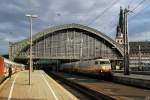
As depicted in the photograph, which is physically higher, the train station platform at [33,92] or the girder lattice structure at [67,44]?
the girder lattice structure at [67,44]

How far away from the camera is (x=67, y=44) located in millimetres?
186375

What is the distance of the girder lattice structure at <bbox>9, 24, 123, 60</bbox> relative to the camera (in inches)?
7239

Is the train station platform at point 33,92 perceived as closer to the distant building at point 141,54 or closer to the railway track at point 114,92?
the railway track at point 114,92

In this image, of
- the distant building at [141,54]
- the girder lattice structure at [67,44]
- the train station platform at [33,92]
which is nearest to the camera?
the train station platform at [33,92]

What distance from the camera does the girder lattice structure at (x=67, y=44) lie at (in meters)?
184

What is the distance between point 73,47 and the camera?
18550 cm

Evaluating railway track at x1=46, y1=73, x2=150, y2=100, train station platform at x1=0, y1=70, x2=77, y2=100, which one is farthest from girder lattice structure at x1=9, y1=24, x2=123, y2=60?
railway track at x1=46, y1=73, x2=150, y2=100

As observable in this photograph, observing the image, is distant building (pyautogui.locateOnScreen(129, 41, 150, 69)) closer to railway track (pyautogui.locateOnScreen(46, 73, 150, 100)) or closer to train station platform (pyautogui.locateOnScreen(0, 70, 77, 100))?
railway track (pyautogui.locateOnScreen(46, 73, 150, 100))

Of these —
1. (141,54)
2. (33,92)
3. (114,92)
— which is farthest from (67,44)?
(114,92)

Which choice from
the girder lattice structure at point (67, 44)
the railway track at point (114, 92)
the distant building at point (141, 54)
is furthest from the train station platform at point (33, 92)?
the girder lattice structure at point (67, 44)

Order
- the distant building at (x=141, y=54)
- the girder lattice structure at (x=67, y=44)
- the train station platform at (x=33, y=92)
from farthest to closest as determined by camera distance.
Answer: the girder lattice structure at (x=67, y=44) → the distant building at (x=141, y=54) → the train station platform at (x=33, y=92)

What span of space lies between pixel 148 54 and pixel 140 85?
134393 mm

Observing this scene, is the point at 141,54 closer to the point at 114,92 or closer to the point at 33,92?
the point at 114,92

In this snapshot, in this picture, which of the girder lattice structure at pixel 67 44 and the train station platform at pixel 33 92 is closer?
the train station platform at pixel 33 92
